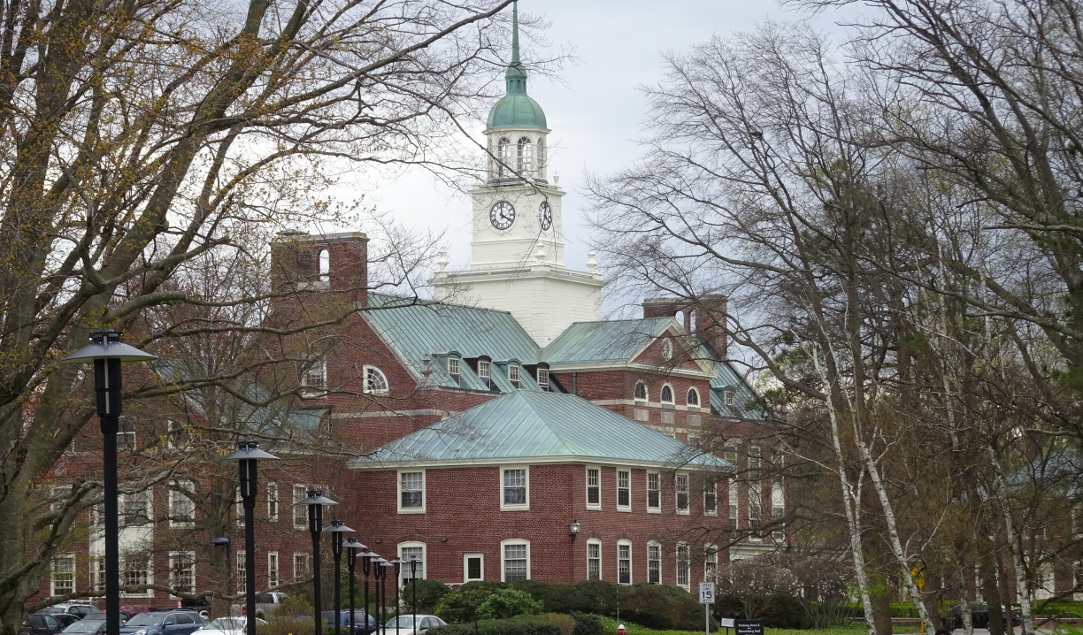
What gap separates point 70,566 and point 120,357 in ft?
132

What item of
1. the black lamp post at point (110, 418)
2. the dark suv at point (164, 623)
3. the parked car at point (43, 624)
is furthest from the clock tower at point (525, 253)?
the black lamp post at point (110, 418)

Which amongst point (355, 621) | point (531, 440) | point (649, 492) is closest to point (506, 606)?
point (355, 621)

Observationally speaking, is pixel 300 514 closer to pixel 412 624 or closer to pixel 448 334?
pixel 448 334

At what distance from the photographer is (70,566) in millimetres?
51188

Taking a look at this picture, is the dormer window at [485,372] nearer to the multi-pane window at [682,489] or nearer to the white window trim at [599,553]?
the multi-pane window at [682,489]

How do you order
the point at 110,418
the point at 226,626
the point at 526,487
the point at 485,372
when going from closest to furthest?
the point at 110,418 → the point at 226,626 → the point at 526,487 → the point at 485,372

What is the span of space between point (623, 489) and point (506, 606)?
11.6m

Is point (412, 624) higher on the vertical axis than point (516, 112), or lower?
lower

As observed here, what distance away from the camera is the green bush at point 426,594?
52.2 metres

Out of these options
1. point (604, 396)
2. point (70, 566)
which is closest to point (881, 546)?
point (70, 566)

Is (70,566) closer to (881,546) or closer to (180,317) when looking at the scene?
(180,317)

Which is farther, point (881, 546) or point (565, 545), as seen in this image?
point (565, 545)

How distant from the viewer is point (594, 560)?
56.4 m

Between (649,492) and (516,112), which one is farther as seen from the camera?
(516,112)
